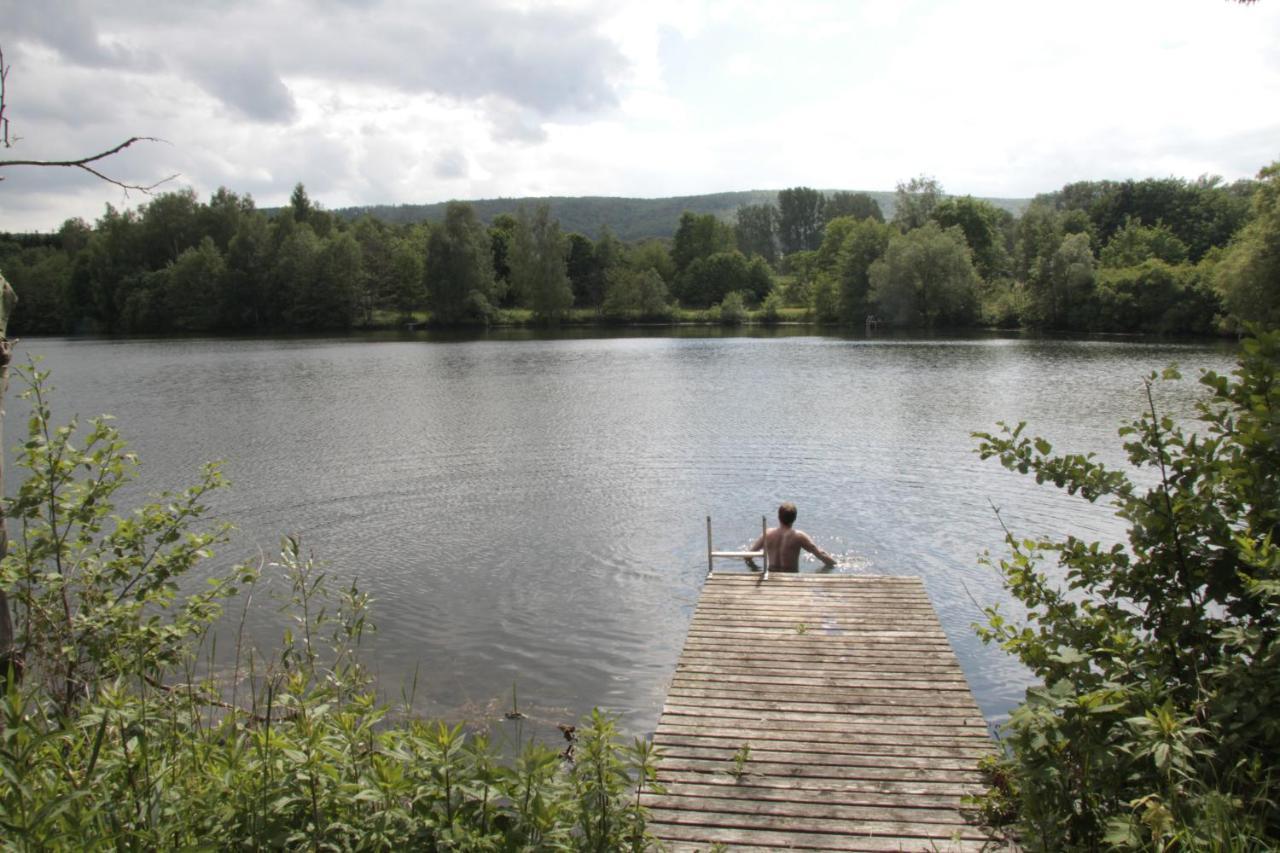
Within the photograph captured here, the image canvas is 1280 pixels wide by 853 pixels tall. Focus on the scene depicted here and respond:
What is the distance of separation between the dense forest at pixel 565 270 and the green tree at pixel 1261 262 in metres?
22.7

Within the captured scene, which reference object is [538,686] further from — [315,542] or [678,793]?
[315,542]

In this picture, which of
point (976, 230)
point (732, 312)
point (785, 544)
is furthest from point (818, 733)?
point (976, 230)

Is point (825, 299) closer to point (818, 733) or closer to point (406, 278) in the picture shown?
point (406, 278)

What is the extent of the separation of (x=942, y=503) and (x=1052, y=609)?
14.1 metres

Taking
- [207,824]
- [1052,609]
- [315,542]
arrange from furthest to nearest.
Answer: [315,542] < [1052,609] < [207,824]

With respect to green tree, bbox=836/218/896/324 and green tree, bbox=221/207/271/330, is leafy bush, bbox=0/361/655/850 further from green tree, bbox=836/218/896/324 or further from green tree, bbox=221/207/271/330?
green tree, bbox=221/207/271/330

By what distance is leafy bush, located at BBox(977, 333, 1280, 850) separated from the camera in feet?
11.3

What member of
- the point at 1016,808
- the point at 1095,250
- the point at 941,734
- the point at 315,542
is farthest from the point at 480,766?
the point at 1095,250

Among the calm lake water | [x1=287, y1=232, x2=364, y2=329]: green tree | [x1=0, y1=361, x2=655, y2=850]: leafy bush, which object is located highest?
[x1=287, y1=232, x2=364, y2=329]: green tree

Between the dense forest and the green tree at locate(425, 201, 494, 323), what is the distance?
0.18m

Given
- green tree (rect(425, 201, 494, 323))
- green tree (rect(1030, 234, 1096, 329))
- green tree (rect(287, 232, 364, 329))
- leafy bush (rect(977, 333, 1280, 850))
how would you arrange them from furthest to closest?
green tree (rect(287, 232, 364, 329))
green tree (rect(425, 201, 494, 323))
green tree (rect(1030, 234, 1096, 329))
leafy bush (rect(977, 333, 1280, 850))

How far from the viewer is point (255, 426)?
28.1 meters

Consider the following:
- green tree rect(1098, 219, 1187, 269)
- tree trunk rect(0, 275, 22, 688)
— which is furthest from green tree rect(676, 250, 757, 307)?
tree trunk rect(0, 275, 22, 688)

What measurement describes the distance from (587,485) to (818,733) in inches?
539
